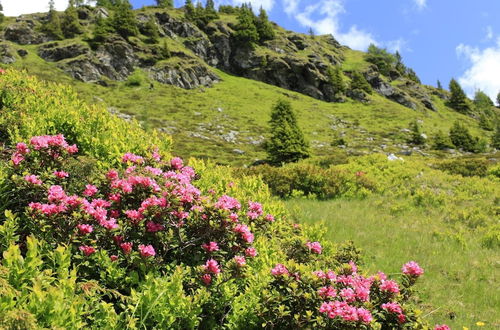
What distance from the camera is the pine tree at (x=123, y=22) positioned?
90562 millimetres

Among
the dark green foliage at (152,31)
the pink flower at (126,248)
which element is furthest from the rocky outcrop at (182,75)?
the pink flower at (126,248)

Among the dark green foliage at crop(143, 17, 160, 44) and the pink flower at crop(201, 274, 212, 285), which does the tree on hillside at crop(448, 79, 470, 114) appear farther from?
the pink flower at crop(201, 274, 212, 285)

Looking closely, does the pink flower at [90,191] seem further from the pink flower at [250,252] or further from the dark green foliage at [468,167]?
the dark green foliage at [468,167]

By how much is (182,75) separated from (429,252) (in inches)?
3239

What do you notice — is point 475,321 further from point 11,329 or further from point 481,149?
point 481,149

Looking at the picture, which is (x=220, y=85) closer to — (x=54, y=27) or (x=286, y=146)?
(x=54, y=27)

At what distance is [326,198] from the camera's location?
13727 millimetres

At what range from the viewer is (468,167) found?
A: 1862 centimetres

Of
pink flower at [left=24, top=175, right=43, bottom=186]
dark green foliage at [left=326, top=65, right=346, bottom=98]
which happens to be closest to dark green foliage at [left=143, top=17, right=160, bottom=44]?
dark green foliage at [left=326, top=65, right=346, bottom=98]

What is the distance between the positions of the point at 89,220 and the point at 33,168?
62.3 inches

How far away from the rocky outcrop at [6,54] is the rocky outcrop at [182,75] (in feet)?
95.6

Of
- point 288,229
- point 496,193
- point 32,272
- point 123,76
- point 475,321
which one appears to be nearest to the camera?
point 32,272

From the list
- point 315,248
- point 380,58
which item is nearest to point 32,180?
point 315,248

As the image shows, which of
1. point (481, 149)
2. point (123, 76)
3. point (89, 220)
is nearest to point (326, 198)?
point (89, 220)
